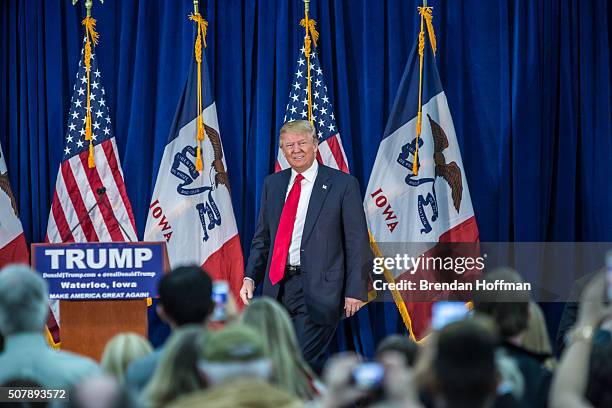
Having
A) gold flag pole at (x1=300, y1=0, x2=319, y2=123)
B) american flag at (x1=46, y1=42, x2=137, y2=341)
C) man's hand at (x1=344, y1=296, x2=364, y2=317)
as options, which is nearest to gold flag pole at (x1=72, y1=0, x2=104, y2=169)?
american flag at (x1=46, y1=42, x2=137, y2=341)

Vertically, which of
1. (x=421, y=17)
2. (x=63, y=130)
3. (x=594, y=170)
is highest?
(x=421, y=17)

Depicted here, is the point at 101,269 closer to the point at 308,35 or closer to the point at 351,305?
the point at 351,305

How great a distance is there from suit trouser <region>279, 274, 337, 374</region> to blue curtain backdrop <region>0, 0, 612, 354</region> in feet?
4.42

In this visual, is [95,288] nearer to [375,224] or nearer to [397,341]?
[375,224]

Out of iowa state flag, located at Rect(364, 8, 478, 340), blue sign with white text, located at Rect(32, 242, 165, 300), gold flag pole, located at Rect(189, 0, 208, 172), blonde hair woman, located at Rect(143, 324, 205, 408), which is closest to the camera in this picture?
blonde hair woman, located at Rect(143, 324, 205, 408)

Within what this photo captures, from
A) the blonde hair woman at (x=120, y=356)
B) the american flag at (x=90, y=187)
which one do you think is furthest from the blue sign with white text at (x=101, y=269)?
the blonde hair woman at (x=120, y=356)

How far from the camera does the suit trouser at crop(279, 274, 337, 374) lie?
17.3 feet

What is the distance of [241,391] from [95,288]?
319 cm

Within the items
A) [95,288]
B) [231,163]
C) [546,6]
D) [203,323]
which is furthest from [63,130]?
[203,323]

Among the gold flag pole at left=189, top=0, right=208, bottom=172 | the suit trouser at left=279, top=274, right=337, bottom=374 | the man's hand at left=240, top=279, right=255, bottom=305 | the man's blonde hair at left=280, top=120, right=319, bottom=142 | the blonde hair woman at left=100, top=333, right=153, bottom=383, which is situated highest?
the gold flag pole at left=189, top=0, right=208, bottom=172

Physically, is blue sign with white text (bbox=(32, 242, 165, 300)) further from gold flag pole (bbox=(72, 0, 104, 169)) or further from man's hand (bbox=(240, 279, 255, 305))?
gold flag pole (bbox=(72, 0, 104, 169))

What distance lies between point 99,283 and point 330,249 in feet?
4.16

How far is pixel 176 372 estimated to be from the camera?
2344 mm

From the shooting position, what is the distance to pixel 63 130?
23.1 ft
